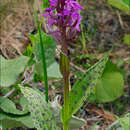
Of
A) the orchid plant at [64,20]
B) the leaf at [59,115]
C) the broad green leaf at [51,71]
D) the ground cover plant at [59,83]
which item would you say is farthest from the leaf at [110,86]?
the orchid plant at [64,20]

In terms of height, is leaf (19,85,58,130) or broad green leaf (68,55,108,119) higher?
broad green leaf (68,55,108,119)

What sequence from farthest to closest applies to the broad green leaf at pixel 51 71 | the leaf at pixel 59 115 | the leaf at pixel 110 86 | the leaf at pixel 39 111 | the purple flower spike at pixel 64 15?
1. the leaf at pixel 110 86
2. the broad green leaf at pixel 51 71
3. the leaf at pixel 59 115
4. the leaf at pixel 39 111
5. the purple flower spike at pixel 64 15

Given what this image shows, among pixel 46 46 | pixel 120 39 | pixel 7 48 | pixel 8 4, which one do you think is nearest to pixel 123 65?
pixel 120 39

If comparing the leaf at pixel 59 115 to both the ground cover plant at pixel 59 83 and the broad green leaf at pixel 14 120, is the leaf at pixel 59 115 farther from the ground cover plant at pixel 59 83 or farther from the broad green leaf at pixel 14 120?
the broad green leaf at pixel 14 120

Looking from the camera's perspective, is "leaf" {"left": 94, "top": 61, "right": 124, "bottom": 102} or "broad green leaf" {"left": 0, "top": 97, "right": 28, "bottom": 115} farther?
"leaf" {"left": 94, "top": 61, "right": 124, "bottom": 102}

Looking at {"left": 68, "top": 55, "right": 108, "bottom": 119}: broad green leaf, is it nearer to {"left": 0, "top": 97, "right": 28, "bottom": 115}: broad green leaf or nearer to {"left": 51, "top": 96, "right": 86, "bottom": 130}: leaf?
{"left": 51, "top": 96, "right": 86, "bottom": 130}: leaf

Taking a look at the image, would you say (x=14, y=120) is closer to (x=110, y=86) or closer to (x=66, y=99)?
(x=66, y=99)

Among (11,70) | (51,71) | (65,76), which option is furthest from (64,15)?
(51,71)

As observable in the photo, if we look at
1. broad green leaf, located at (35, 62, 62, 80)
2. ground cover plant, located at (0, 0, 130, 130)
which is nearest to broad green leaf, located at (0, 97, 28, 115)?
ground cover plant, located at (0, 0, 130, 130)

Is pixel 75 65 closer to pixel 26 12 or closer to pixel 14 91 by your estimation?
pixel 14 91
